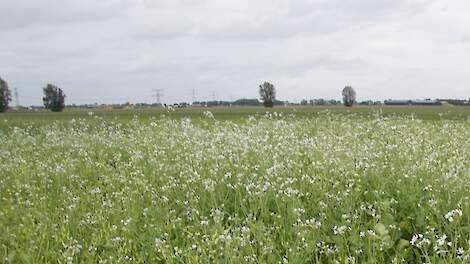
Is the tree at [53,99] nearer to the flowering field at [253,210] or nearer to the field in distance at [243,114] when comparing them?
the field in distance at [243,114]

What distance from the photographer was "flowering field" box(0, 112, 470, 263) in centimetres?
444

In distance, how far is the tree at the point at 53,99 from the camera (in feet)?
305

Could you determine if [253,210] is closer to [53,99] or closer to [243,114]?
[243,114]

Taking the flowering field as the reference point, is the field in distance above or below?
above

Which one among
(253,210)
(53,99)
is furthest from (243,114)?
(53,99)

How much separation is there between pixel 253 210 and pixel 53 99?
330 ft

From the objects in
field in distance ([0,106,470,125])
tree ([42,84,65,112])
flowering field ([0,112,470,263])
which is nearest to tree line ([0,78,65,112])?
tree ([42,84,65,112])

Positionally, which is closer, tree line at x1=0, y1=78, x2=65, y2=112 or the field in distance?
the field in distance

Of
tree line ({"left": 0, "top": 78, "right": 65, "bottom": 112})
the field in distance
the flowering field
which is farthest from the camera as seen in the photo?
tree line ({"left": 0, "top": 78, "right": 65, "bottom": 112})

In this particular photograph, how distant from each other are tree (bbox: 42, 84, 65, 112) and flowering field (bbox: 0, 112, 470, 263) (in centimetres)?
8912

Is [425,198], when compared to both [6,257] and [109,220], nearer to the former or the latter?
[109,220]

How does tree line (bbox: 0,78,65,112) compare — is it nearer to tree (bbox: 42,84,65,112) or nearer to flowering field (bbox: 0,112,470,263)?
tree (bbox: 42,84,65,112)

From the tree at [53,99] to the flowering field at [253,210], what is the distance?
292 ft

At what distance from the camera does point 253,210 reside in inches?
227
